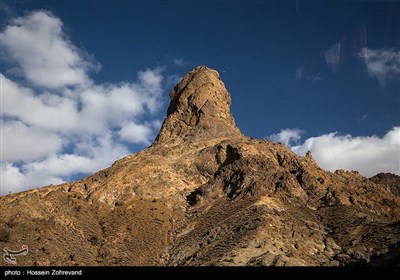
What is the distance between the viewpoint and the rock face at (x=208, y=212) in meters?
46.6

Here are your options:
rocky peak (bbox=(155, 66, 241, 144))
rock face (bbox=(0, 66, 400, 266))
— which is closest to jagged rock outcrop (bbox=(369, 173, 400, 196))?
rock face (bbox=(0, 66, 400, 266))

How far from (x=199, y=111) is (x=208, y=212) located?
2961 cm

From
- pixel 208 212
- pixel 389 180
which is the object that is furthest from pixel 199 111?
pixel 389 180

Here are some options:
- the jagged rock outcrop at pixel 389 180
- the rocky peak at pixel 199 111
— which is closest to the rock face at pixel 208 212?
the rocky peak at pixel 199 111

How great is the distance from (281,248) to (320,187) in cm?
1940

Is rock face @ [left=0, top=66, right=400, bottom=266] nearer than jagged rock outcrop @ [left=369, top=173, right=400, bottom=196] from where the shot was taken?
Yes

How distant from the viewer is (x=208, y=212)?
5881cm

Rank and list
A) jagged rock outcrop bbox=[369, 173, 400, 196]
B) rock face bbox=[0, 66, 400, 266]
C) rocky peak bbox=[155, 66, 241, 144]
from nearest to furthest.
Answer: rock face bbox=[0, 66, 400, 266], rocky peak bbox=[155, 66, 241, 144], jagged rock outcrop bbox=[369, 173, 400, 196]

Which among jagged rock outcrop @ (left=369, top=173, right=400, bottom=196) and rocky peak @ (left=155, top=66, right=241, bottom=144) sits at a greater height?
rocky peak @ (left=155, top=66, right=241, bottom=144)

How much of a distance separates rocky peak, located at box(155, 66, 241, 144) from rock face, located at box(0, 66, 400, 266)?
83 centimetres

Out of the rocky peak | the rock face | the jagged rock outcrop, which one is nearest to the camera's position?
the rock face

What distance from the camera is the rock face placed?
4662 centimetres

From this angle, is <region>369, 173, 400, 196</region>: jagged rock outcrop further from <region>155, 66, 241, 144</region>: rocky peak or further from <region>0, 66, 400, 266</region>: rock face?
<region>155, 66, 241, 144</region>: rocky peak

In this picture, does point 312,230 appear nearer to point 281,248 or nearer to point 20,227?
point 281,248
